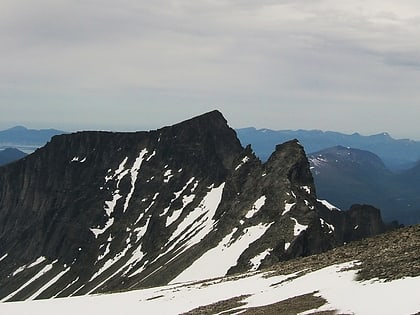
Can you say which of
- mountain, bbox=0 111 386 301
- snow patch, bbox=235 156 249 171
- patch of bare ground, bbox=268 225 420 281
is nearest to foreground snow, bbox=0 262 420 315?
patch of bare ground, bbox=268 225 420 281

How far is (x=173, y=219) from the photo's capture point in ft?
464

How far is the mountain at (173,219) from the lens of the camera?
88.8m

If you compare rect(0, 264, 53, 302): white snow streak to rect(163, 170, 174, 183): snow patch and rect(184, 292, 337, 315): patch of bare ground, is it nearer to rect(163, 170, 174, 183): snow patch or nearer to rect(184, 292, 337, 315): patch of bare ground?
rect(163, 170, 174, 183): snow patch

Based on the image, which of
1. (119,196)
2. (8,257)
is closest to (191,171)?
(119,196)

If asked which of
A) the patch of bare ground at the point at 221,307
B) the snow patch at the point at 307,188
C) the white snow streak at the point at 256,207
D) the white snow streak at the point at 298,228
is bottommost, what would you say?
the white snow streak at the point at 298,228

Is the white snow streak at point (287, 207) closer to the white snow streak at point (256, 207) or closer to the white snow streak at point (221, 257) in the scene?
the white snow streak at point (221, 257)

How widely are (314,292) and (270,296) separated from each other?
Result: 12.9ft

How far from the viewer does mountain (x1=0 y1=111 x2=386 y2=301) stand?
8875 centimetres

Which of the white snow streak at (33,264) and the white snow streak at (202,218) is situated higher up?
the white snow streak at (202,218)

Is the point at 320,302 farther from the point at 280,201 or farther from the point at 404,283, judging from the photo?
the point at 280,201

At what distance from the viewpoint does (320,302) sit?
25.0 m

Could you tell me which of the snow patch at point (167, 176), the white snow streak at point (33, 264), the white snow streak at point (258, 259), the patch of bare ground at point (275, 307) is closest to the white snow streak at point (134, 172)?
the snow patch at point (167, 176)

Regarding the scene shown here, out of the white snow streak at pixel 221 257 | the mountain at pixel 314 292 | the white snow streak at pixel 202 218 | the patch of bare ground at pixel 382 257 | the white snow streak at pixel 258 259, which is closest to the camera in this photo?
the mountain at pixel 314 292

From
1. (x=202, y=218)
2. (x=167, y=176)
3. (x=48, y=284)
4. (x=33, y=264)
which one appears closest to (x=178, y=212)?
(x=202, y=218)
